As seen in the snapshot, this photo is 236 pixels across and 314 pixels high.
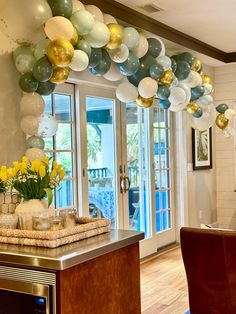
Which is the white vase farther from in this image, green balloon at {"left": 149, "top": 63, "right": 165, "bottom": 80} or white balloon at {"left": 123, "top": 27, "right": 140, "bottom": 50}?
green balloon at {"left": 149, "top": 63, "right": 165, "bottom": 80}

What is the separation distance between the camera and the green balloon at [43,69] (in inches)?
110

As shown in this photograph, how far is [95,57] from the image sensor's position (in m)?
3.32

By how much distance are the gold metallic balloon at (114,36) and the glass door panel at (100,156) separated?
1.05 metres

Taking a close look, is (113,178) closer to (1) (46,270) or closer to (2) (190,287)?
(2) (190,287)

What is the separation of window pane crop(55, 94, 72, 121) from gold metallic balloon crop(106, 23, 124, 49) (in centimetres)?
85

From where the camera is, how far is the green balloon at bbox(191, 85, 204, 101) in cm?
475

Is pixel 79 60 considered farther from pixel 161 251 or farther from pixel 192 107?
pixel 161 251

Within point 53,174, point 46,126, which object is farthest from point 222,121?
point 53,174

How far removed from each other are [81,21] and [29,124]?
0.80 meters

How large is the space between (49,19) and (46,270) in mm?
1734

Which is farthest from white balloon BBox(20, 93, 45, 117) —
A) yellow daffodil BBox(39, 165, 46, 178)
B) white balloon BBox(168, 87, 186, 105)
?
white balloon BBox(168, 87, 186, 105)

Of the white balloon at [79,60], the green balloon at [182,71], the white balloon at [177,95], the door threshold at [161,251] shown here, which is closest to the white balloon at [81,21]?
the white balloon at [79,60]

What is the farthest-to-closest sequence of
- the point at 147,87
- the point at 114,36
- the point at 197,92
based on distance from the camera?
the point at 197,92 < the point at 147,87 < the point at 114,36

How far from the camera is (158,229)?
5.59 metres
